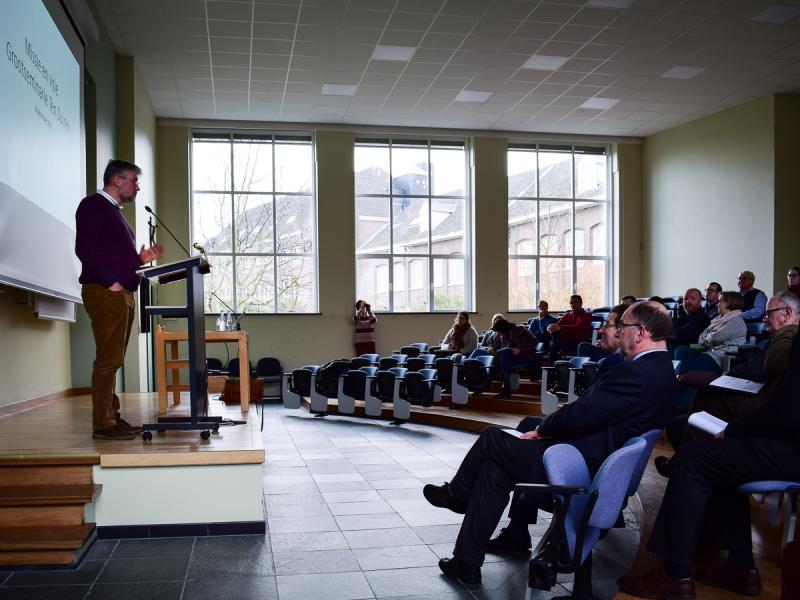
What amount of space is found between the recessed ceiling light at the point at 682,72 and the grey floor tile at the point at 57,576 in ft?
31.1

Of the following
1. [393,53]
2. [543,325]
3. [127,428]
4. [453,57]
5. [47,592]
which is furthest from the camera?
[543,325]

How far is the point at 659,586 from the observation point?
8.95 ft

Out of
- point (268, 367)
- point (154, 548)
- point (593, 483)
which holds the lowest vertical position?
point (268, 367)

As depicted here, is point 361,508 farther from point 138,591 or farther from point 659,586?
point 659,586

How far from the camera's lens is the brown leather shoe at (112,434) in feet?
13.5

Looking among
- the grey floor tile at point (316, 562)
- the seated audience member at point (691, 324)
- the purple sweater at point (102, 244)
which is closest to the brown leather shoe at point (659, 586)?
the grey floor tile at point (316, 562)

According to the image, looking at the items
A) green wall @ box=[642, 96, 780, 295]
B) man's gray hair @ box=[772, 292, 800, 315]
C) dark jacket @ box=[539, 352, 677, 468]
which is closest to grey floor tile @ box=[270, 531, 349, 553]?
dark jacket @ box=[539, 352, 677, 468]

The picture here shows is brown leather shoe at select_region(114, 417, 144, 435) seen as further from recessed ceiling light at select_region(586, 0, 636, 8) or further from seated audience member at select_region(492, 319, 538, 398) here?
recessed ceiling light at select_region(586, 0, 636, 8)

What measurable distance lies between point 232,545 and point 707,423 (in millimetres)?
2298

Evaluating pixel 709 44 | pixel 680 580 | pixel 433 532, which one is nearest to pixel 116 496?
pixel 433 532

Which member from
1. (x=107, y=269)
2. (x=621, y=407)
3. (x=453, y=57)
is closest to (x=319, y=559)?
(x=621, y=407)

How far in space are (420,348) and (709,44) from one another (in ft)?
18.1

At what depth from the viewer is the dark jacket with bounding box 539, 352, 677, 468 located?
2.90 meters

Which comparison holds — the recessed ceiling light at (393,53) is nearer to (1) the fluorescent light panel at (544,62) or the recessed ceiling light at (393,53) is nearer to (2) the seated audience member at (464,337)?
(1) the fluorescent light panel at (544,62)
